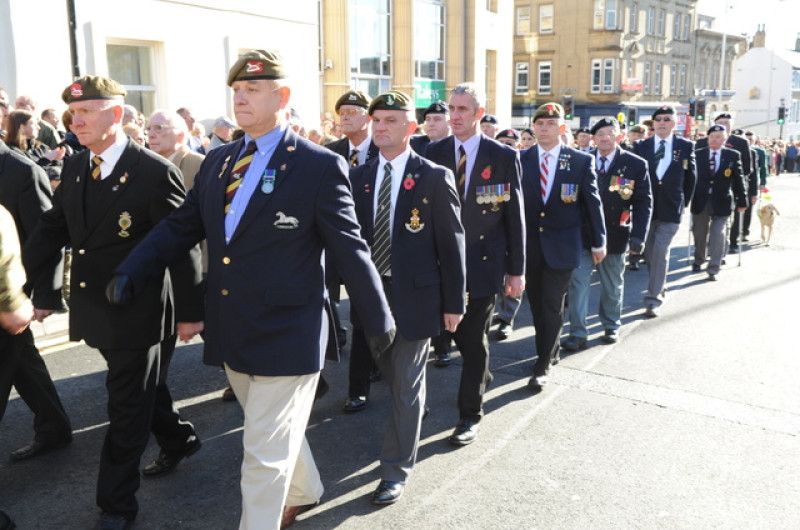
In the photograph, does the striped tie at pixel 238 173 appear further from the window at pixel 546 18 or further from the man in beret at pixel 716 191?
the window at pixel 546 18

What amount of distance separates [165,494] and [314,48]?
48.1ft

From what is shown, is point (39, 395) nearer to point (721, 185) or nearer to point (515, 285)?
point (515, 285)

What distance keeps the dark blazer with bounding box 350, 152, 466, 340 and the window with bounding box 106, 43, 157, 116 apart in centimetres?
1095

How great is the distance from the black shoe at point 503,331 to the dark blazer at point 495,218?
7.80 feet

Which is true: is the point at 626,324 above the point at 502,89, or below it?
below

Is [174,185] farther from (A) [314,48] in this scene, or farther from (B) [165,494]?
(A) [314,48]

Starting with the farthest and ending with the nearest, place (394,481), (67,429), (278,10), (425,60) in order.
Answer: (425,60), (278,10), (67,429), (394,481)

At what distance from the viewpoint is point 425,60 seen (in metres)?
30.0

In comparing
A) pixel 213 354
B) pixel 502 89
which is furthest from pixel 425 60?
pixel 213 354

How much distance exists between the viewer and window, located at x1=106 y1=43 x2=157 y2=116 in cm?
1340

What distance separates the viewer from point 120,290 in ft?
9.75

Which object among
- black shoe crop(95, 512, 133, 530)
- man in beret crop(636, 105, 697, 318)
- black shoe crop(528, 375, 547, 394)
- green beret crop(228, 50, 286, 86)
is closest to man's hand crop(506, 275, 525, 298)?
black shoe crop(528, 375, 547, 394)

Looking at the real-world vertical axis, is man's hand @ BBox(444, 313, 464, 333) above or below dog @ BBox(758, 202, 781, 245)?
above

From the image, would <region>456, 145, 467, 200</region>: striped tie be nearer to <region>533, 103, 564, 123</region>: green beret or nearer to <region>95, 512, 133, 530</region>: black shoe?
<region>533, 103, 564, 123</region>: green beret
